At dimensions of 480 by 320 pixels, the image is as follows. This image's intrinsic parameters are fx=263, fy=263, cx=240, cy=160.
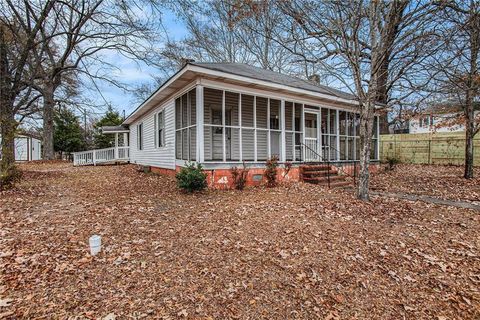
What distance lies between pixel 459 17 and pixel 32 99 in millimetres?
26901

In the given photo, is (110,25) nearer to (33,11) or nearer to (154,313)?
(33,11)

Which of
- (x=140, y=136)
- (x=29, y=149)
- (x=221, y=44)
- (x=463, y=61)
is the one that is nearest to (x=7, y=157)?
(x=140, y=136)

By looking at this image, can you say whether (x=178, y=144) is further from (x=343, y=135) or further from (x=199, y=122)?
(x=343, y=135)

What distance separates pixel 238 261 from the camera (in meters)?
3.54

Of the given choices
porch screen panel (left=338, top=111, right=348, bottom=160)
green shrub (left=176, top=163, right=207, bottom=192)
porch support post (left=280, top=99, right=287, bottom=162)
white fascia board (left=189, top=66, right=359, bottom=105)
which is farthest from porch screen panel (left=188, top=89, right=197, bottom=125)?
porch screen panel (left=338, top=111, right=348, bottom=160)

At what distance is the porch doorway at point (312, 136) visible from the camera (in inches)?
450

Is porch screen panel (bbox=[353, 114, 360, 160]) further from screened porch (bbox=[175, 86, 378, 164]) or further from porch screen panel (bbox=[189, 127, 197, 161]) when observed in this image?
porch screen panel (bbox=[189, 127, 197, 161])

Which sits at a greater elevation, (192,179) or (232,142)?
(232,142)

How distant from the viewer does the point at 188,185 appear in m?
7.07

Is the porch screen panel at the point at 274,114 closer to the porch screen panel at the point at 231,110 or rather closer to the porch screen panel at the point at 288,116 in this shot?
the porch screen panel at the point at 288,116

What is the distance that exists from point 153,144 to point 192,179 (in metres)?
6.91

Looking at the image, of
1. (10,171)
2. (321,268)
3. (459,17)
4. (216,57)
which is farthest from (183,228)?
(216,57)

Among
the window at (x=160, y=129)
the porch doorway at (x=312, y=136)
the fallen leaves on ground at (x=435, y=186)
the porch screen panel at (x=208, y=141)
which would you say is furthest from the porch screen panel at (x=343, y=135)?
the window at (x=160, y=129)

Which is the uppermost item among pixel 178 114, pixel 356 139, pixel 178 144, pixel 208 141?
pixel 178 114
